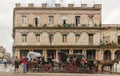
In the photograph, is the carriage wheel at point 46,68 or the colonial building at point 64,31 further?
the colonial building at point 64,31

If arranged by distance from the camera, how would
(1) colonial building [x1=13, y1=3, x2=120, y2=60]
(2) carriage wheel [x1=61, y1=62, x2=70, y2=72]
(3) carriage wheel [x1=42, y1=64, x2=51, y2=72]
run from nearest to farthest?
(2) carriage wheel [x1=61, y1=62, x2=70, y2=72]
(3) carriage wheel [x1=42, y1=64, x2=51, y2=72]
(1) colonial building [x1=13, y1=3, x2=120, y2=60]

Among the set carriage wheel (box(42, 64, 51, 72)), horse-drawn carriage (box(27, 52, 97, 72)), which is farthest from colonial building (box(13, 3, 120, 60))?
carriage wheel (box(42, 64, 51, 72))

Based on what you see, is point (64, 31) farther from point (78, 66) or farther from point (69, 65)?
point (69, 65)

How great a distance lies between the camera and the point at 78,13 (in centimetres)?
7544

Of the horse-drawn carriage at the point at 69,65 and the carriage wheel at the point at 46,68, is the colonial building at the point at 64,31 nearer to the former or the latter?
the horse-drawn carriage at the point at 69,65

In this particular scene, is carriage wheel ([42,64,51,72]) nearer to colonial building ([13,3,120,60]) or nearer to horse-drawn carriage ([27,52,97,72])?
horse-drawn carriage ([27,52,97,72])

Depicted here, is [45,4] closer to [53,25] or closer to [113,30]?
[53,25]

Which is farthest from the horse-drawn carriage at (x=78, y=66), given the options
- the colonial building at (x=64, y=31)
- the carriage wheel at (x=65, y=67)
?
the colonial building at (x=64, y=31)

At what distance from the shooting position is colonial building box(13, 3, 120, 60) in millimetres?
74312

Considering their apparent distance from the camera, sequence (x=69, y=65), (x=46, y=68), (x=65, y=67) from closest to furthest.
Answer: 1. (x=69, y=65)
2. (x=65, y=67)
3. (x=46, y=68)

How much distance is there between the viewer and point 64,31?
75.2 m

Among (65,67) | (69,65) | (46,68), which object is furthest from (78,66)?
(46,68)

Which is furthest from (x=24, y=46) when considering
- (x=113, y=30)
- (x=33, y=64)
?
(x=33, y=64)

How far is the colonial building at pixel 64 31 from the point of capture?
74312 millimetres
